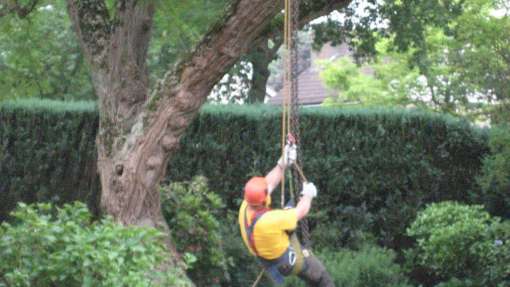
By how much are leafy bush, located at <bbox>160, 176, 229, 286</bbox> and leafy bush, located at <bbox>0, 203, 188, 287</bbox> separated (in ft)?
10.1

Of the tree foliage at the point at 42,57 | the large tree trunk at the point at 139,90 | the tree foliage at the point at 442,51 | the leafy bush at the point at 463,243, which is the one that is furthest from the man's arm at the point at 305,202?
the tree foliage at the point at 42,57

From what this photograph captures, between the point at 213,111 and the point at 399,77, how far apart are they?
9002mm

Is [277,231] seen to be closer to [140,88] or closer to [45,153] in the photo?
[140,88]

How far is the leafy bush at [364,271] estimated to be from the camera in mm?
10703

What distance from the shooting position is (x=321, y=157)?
540 inches

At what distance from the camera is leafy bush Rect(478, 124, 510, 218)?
468 inches

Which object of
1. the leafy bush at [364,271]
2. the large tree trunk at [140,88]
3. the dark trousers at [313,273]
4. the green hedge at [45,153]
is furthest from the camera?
the green hedge at [45,153]

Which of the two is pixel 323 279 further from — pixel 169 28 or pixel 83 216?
pixel 169 28

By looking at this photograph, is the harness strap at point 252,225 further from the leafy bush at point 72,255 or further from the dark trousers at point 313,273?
the leafy bush at point 72,255

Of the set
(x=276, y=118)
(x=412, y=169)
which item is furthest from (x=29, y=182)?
(x=412, y=169)

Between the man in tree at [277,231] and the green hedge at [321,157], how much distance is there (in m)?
5.40

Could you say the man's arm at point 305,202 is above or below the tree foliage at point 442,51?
below

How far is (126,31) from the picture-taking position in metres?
10.1

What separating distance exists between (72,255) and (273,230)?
1598mm
